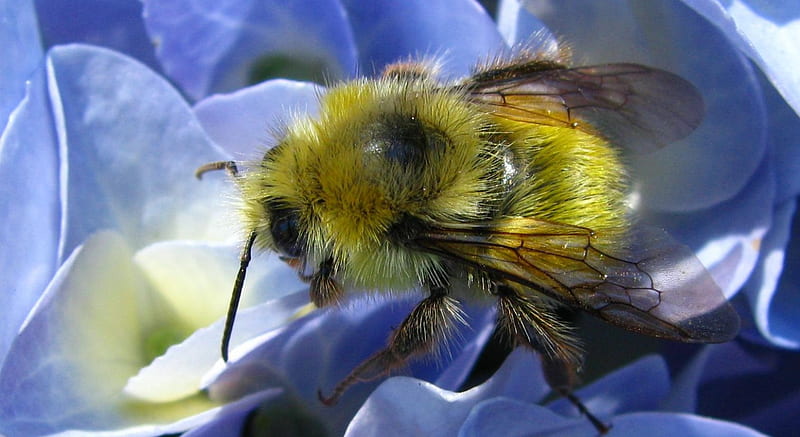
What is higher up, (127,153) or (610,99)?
(610,99)

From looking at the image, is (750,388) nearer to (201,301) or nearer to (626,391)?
(626,391)

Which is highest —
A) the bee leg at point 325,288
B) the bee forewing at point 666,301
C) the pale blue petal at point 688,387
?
the bee forewing at point 666,301

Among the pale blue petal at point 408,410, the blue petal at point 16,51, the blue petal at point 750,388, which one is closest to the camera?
the pale blue petal at point 408,410

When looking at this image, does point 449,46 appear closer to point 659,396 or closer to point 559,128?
point 559,128

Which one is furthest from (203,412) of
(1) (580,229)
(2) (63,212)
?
(1) (580,229)

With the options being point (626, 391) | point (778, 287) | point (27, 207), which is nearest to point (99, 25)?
point (27, 207)

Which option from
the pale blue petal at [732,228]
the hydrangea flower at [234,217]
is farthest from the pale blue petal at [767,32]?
the pale blue petal at [732,228]

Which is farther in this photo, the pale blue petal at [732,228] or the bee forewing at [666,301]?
the pale blue petal at [732,228]

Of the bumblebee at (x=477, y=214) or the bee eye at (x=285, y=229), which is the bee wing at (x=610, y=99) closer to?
the bumblebee at (x=477, y=214)
